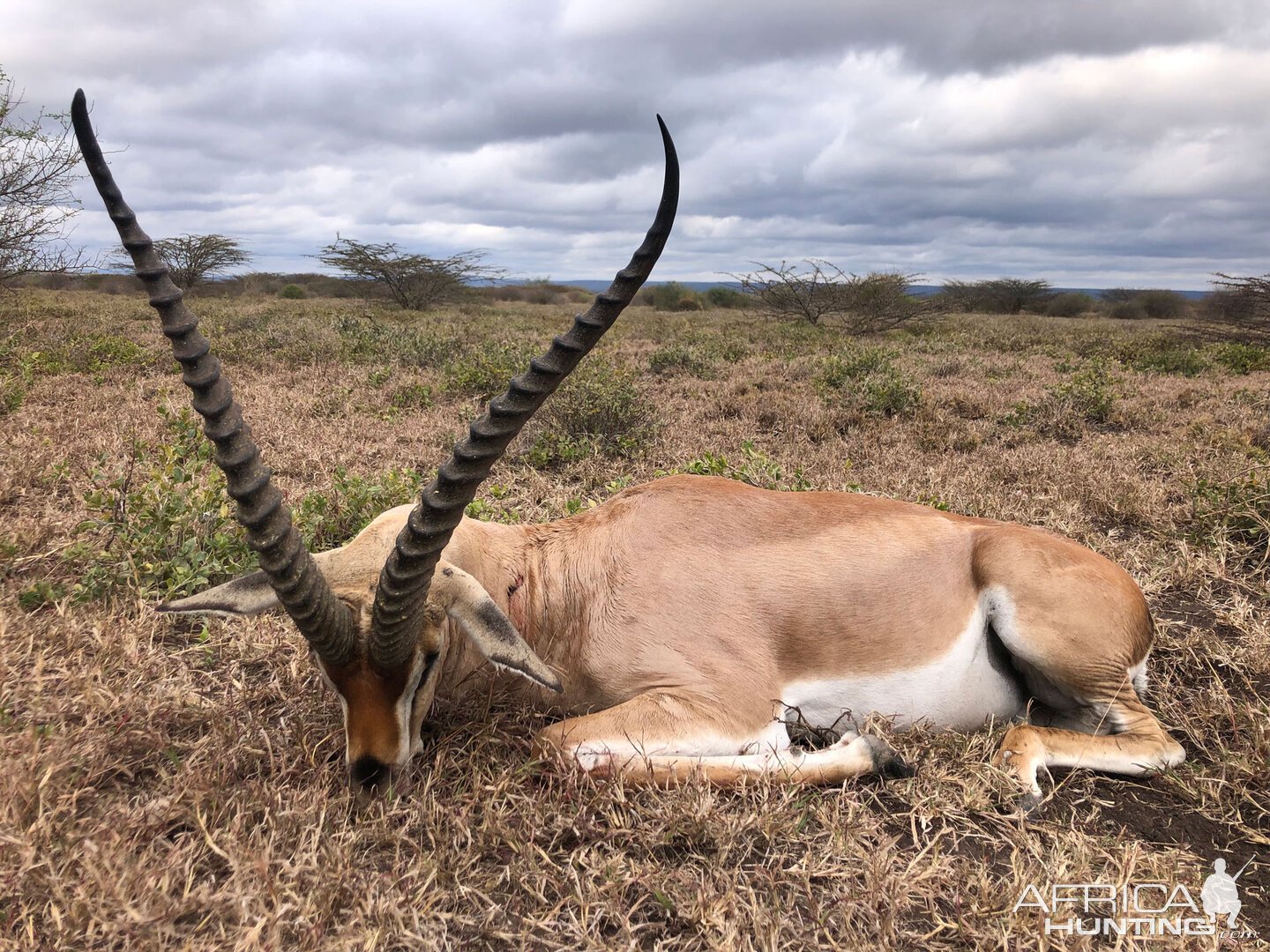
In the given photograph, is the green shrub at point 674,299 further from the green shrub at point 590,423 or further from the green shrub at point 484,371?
the green shrub at point 590,423

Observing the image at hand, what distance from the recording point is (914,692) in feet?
11.4

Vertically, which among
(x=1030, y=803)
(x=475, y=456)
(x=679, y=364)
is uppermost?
(x=475, y=456)

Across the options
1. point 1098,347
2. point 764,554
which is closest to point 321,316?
point 1098,347

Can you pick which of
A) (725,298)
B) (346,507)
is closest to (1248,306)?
(346,507)

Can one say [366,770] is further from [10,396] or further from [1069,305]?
[1069,305]

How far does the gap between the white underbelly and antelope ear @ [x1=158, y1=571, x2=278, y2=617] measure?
→ 6.77 ft

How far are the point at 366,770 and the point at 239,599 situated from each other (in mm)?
765

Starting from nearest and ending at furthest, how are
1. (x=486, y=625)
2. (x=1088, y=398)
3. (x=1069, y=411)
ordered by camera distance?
1. (x=486, y=625)
2. (x=1069, y=411)
3. (x=1088, y=398)

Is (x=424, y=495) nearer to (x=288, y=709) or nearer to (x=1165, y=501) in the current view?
(x=288, y=709)

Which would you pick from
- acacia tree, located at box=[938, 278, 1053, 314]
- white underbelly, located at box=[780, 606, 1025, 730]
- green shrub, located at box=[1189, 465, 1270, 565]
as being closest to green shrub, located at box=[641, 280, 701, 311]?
acacia tree, located at box=[938, 278, 1053, 314]

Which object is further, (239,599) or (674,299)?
(674,299)

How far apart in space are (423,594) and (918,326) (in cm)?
2665

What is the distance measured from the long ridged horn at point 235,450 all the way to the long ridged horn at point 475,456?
16 centimetres

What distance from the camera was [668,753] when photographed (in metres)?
3.04
